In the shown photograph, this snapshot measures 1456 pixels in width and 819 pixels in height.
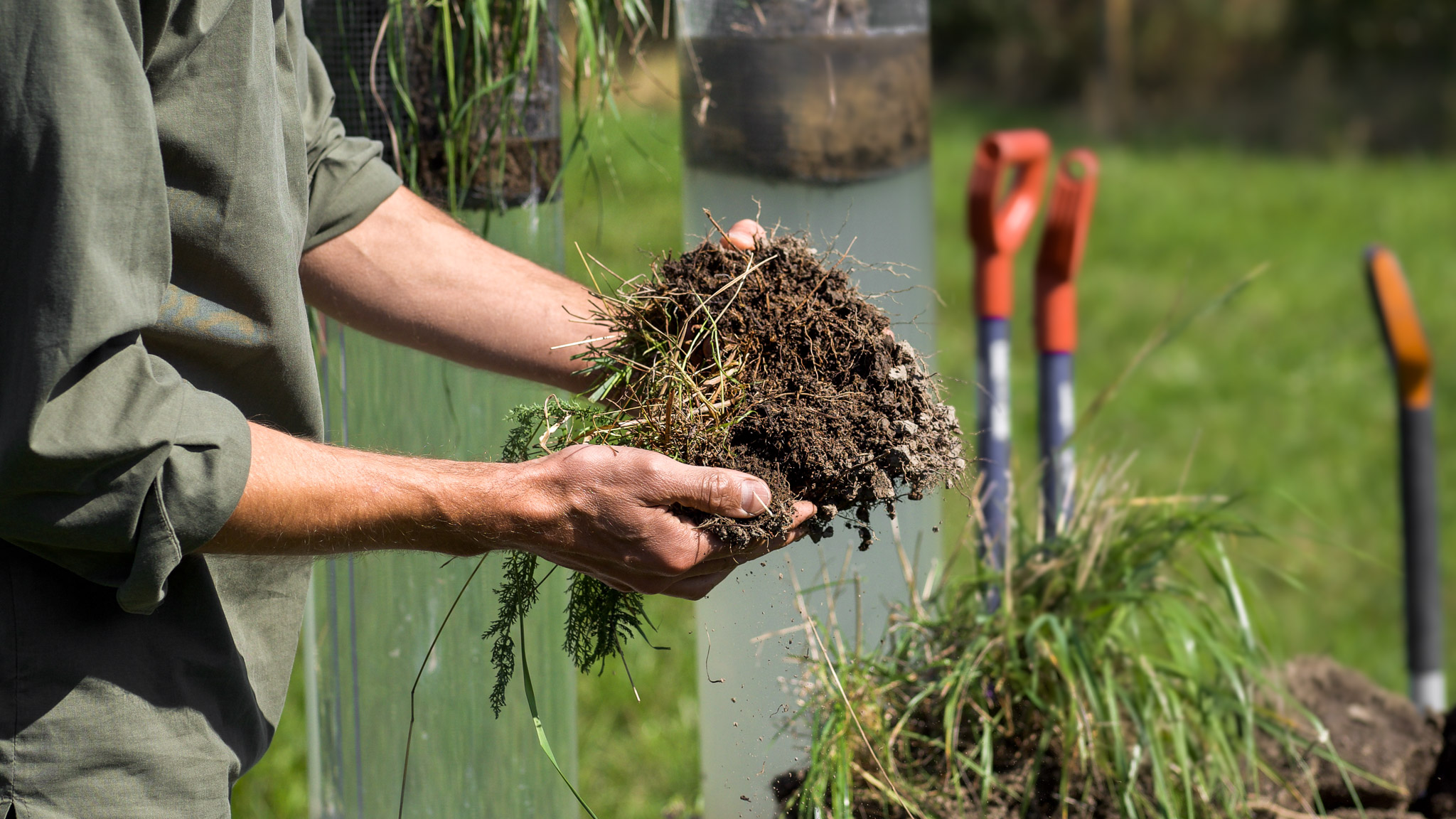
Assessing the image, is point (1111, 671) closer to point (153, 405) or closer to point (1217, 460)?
point (153, 405)

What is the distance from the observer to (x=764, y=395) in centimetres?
133

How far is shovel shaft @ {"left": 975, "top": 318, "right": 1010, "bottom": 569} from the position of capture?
233cm

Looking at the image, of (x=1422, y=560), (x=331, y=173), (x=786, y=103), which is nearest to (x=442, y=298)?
(x=331, y=173)

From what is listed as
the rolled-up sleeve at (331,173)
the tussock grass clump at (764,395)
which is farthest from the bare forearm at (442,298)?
the tussock grass clump at (764,395)

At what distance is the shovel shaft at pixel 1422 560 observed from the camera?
2531 mm

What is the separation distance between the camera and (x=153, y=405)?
43.5 inches

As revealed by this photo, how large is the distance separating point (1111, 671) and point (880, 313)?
0.87 meters

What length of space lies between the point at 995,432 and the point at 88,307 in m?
1.81

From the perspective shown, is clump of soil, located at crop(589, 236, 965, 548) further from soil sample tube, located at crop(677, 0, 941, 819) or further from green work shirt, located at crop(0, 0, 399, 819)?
soil sample tube, located at crop(677, 0, 941, 819)

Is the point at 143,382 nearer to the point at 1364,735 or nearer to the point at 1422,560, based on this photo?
the point at 1364,735

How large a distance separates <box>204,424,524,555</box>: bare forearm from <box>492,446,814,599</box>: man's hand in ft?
0.11

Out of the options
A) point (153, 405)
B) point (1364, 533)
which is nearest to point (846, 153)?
point (153, 405)

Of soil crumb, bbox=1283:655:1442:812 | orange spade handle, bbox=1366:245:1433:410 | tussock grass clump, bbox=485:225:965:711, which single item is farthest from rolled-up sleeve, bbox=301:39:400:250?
orange spade handle, bbox=1366:245:1433:410

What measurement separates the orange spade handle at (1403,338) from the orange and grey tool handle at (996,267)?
0.77m
